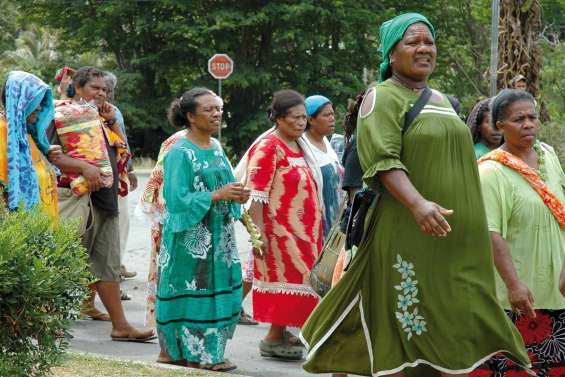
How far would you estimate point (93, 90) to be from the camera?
892 cm

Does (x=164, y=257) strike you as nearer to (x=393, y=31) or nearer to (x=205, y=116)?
(x=205, y=116)

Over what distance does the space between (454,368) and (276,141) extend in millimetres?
3709

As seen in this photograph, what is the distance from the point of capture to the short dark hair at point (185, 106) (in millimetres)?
7445

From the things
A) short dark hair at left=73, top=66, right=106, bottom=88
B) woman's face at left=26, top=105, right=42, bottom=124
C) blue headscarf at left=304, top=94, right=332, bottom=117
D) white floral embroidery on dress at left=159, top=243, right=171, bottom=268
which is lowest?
white floral embroidery on dress at left=159, top=243, right=171, bottom=268

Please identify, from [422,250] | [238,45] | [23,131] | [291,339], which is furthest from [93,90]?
[238,45]

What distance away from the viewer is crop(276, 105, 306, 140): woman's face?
8344 millimetres

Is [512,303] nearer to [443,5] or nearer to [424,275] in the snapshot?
[424,275]

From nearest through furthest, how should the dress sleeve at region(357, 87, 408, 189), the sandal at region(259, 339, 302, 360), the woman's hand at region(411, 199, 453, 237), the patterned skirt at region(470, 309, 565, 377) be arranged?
the woman's hand at region(411, 199, 453, 237)
the dress sleeve at region(357, 87, 408, 189)
the patterned skirt at region(470, 309, 565, 377)
the sandal at region(259, 339, 302, 360)

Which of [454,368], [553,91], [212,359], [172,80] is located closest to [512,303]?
[454,368]

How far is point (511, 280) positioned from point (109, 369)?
2.38m

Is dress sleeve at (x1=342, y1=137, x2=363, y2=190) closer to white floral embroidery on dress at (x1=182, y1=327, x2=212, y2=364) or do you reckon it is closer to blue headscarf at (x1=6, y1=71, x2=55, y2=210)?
white floral embroidery on dress at (x1=182, y1=327, x2=212, y2=364)

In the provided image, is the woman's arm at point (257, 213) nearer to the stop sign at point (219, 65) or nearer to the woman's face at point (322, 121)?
the woman's face at point (322, 121)

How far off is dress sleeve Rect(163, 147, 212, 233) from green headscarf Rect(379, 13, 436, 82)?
2239 millimetres

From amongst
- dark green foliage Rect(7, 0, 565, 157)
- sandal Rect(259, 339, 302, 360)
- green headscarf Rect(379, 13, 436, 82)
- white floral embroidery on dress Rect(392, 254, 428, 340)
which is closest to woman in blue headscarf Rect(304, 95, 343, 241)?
sandal Rect(259, 339, 302, 360)
